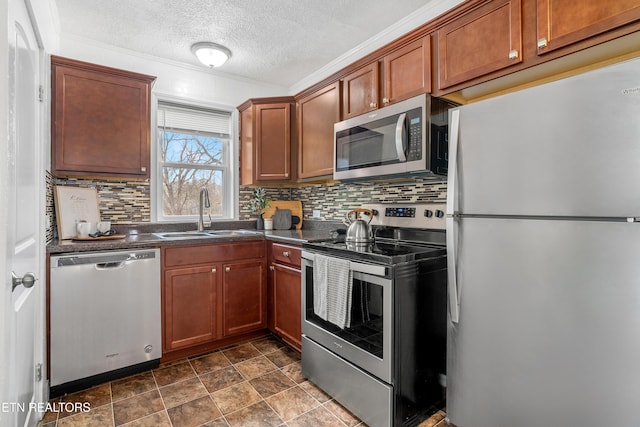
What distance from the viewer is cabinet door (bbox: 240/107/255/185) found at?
3.22m

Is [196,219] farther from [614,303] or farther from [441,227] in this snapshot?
[614,303]

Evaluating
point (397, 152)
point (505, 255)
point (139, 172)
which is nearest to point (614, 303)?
point (505, 255)

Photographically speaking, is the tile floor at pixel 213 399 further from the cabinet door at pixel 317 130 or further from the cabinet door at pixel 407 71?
the cabinet door at pixel 407 71

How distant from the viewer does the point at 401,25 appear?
7.91ft

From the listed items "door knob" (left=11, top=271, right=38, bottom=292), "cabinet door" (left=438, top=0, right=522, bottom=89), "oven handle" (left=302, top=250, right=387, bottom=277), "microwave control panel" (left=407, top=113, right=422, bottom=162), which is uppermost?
"cabinet door" (left=438, top=0, right=522, bottom=89)

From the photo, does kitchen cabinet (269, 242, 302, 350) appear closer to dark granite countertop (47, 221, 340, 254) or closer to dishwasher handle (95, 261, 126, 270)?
dark granite countertop (47, 221, 340, 254)

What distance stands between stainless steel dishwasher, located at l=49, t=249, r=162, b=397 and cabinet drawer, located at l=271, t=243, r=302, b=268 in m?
0.85

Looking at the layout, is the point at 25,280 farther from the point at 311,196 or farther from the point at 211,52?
the point at 311,196

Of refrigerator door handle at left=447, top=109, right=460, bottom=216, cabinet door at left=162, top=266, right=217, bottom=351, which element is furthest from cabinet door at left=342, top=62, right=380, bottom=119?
cabinet door at left=162, top=266, right=217, bottom=351

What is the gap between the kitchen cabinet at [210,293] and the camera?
2.42m

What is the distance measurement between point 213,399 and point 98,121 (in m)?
2.05

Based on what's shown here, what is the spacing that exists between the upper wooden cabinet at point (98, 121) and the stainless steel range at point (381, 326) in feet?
5.17

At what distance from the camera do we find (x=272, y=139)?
316 centimetres

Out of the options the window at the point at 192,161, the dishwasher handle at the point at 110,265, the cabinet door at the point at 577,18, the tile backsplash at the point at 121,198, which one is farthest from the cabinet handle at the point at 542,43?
the tile backsplash at the point at 121,198
